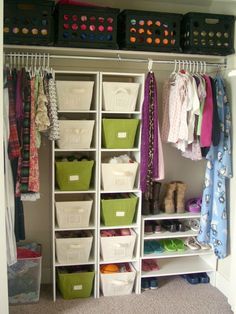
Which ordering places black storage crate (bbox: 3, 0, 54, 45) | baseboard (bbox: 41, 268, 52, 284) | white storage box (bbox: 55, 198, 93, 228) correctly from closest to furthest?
black storage crate (bbox: 3, 0, 54, 45)
white storage box (bbox: 55, 198, 93, 228)
baseboard (bbox: 41, 268, 52, 284)

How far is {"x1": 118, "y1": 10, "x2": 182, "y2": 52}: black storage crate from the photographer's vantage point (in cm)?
278

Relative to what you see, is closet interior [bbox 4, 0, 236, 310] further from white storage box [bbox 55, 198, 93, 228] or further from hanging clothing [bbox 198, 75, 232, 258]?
hanging clothing [bbox 198, 75, 232, 258]

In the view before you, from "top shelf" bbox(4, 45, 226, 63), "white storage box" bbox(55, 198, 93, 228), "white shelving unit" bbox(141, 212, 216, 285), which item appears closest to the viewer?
"top shelf" bbox(4, 45, 226, 63)

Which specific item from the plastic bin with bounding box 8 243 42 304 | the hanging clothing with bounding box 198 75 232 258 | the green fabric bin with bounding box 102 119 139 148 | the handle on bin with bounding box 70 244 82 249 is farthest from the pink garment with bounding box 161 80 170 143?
the plastic bin with bounding box 8 243 42 304

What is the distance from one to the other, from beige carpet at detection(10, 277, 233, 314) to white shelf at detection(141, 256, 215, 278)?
142 mm

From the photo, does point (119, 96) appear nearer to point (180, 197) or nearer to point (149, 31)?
point (149, 31)

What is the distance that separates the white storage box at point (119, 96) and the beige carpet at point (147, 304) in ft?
5.01

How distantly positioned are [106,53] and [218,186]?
140 centimetres

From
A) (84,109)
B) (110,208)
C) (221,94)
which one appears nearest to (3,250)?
(110,208)

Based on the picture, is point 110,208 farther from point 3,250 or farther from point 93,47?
point 93,47

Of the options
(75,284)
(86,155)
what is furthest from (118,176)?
(75,284)

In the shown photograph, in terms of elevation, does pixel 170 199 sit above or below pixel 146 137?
below

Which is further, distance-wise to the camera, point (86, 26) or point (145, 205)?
point (145, 205)

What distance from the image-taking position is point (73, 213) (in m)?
2.88
